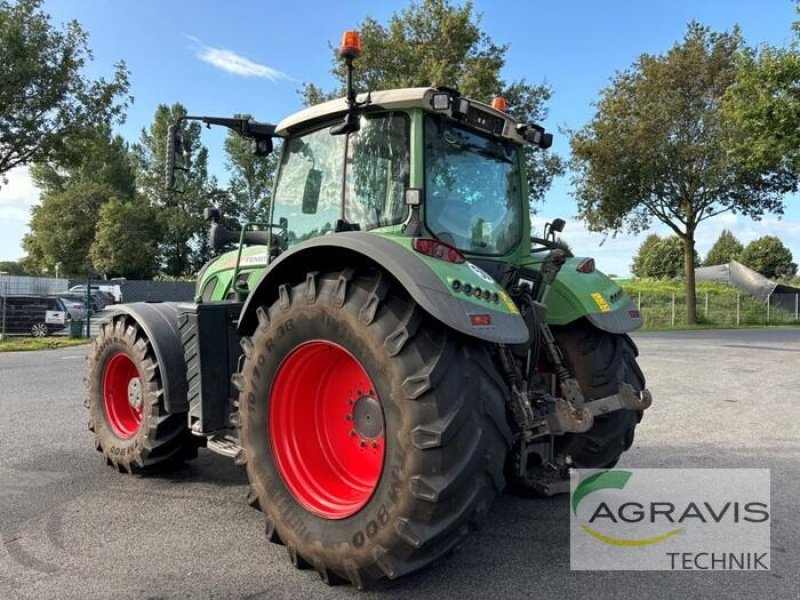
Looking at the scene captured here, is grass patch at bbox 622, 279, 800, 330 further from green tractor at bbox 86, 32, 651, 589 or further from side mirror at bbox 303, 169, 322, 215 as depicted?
side mirror at bbox 303, 169, 322, 215

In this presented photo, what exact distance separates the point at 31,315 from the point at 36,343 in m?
2.48

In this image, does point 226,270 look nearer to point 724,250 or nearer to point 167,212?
point 167,212

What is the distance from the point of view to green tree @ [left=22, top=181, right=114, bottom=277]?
48.8 meters

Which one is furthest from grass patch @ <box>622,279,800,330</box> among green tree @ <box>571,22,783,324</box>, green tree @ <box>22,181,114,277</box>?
green tree @ <box>22,181,114,277</box>

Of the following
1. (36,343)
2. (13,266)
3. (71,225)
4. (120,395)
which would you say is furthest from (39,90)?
(13,266)

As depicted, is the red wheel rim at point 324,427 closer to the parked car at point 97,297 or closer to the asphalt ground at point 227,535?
the asphalt ground at point 227,535

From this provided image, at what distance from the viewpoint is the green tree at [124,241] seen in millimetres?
45375

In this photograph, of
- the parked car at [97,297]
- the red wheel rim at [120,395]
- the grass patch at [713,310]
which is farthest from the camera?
the parked car at [97,297]

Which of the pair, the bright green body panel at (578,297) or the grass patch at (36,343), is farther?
the grass patch at (36,343)

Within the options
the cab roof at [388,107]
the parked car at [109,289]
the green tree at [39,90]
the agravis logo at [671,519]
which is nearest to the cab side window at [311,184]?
the cab roof at [388,107]

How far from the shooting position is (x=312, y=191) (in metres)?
3.97

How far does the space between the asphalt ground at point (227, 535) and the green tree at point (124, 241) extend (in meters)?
42.7

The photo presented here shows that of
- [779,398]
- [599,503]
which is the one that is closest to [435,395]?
[599,503]

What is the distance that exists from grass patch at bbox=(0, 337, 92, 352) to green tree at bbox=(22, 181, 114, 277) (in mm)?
33987
